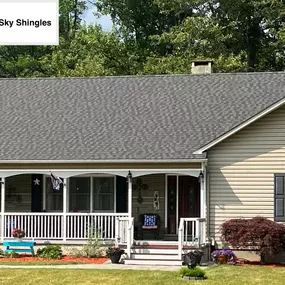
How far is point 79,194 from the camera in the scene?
21969mm

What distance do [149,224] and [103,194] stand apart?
7.24 feet

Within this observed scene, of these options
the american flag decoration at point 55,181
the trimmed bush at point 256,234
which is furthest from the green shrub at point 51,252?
the trimmed bush at point 256,234

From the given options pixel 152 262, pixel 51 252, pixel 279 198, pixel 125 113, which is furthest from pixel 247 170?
pixel 51 252

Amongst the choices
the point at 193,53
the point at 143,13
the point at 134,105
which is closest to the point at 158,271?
the point at 134,105

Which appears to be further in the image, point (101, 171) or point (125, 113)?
point (125, 113)

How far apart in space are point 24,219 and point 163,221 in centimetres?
455

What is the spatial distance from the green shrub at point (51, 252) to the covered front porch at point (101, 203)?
1.92ft

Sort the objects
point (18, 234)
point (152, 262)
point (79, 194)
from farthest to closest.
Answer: point (79, 194), point (18, 234), point (152, 262)

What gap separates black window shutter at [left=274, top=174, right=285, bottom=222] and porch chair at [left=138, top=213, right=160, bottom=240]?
12.5 ft

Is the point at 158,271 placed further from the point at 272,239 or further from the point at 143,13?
the point at 143,13

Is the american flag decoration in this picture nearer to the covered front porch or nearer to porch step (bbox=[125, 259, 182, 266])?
the covered front porch

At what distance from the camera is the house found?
19.3 metres

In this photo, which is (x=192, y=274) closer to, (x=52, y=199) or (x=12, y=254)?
(x=12, y=254)

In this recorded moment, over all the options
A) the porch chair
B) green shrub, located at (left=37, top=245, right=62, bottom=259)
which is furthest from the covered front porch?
green shrub, located at (left=37, top=245, right=62, bottom=259)
